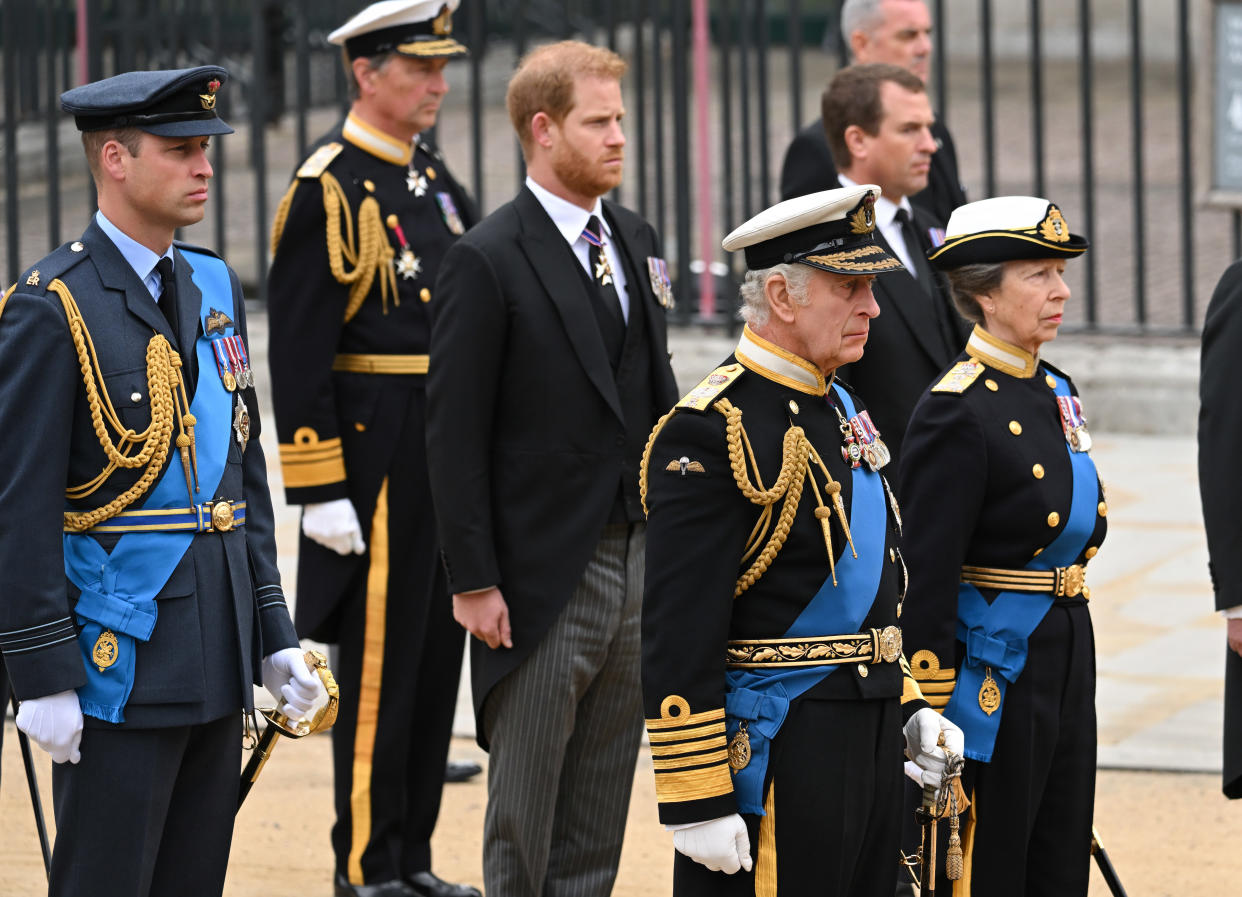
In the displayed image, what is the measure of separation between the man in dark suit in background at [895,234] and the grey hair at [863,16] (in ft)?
3.99

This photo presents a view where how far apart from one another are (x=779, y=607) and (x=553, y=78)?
61.6 inches

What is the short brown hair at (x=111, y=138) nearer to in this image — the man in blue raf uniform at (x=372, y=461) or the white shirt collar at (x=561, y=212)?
the white shirt collar at (x=561, y=212)

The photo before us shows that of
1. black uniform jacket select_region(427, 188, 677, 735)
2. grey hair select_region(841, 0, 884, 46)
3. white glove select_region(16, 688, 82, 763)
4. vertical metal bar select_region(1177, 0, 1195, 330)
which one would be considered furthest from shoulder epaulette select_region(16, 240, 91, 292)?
vertical metal bar select_region(1177, 0, 1195, 330)

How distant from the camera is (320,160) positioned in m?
5.29

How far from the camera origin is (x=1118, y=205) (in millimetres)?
15609

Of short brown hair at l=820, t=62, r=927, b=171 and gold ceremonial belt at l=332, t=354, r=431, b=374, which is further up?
short brown hair at l=820, t=62, r=927, b=171

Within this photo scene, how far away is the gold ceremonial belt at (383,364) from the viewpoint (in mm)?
5195

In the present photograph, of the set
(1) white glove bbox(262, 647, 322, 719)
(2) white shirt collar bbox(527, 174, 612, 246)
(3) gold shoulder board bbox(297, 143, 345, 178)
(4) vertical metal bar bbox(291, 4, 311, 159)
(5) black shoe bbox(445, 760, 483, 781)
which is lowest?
(5) black shoe bbox(445, 760, 483, 781)

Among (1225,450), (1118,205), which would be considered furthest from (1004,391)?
(1118,205)

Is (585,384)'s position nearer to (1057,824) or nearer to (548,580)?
(548,580)

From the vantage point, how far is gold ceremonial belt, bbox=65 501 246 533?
11.6 ft

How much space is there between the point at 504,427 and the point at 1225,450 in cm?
149

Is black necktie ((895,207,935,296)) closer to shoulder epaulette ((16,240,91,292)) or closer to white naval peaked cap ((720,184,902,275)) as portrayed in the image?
white naval peaked cap ((720,184,902,275))

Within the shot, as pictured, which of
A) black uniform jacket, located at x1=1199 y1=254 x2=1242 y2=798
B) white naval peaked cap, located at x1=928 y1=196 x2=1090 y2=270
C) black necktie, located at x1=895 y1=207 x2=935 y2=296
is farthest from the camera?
black necktie, located at x1=895 y1=207 x2=935 y2=296
